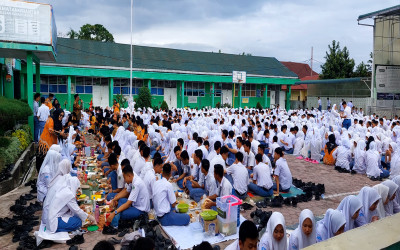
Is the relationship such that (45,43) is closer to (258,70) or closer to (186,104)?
(186,104)

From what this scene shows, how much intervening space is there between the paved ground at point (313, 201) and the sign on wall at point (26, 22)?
529 cm

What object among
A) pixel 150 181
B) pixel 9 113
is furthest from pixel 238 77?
pixel 150 181

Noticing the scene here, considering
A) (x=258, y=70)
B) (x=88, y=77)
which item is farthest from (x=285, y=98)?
(x=88, y=77)

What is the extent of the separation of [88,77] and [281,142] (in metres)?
17.6

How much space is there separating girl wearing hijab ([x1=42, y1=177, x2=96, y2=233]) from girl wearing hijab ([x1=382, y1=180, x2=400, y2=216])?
15.5 feet

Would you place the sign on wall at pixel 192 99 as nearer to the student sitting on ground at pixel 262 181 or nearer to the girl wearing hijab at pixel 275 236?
the student sitting on ground at pixel 262 181

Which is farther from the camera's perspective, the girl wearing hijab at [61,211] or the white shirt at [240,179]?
the white shirt at [240,179]

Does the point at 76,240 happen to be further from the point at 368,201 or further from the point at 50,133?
the point at 368,201

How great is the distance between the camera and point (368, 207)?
4426 mm

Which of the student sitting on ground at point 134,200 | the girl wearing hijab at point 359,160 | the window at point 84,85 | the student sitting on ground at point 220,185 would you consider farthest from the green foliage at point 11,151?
the window at point 84,85

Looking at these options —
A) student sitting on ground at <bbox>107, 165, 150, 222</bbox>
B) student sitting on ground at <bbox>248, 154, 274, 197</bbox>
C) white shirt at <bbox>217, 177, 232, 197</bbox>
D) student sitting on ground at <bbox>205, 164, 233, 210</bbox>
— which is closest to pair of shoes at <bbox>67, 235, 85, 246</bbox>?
student sitting on ground at <bbox>107, 165, 150, 222</bbox>

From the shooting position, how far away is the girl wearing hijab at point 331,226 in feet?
12.4

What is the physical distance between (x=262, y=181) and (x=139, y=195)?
2.80 meters

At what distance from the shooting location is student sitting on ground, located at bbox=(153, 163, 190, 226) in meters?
5.18
